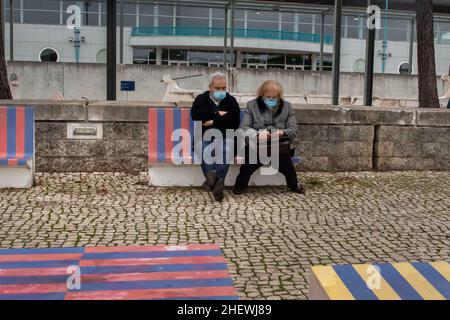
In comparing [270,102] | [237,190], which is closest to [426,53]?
[270,102]

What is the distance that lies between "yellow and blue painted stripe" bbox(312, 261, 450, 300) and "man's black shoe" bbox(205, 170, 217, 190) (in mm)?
3741

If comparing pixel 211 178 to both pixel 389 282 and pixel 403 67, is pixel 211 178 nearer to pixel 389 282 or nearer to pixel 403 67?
pixel 389 282

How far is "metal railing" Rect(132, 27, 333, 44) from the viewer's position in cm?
3847

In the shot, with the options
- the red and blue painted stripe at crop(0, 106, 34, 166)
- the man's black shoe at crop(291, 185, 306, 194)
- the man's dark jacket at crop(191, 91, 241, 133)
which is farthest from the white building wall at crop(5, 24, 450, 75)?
the man's black shoe at crop(291, 185, 306, 194)

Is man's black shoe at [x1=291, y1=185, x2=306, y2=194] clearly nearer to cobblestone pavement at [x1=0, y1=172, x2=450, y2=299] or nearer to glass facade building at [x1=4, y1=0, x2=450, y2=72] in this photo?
cobblestone pavement at [x1=0, y1=172, x2=450, y2=299]

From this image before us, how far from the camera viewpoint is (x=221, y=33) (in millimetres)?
39719

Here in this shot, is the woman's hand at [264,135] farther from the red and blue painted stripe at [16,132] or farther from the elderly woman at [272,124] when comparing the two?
the red and blue painted stripe at [16,132]


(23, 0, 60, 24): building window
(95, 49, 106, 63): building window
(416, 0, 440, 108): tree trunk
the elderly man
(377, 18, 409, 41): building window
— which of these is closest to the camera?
the elderly man

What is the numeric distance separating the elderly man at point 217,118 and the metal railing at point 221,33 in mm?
32169

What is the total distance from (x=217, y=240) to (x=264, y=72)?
19739 millimetres

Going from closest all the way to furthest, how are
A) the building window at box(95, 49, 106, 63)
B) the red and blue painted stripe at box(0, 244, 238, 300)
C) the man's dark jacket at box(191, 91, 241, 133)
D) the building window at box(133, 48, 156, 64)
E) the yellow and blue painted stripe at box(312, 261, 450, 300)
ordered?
1. the yellow and blue painted stripe at box(312, 261, 450, 300)
2. the red and blue painted stripe at box(0, 244, 238, 300)
3. the man's dark jacket at box(191, 91, 241, 133)
4. the building window at box(95, 49, 106, 63)
5. the building window at box(133, 48, 156, 64)

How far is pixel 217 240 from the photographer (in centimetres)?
507
